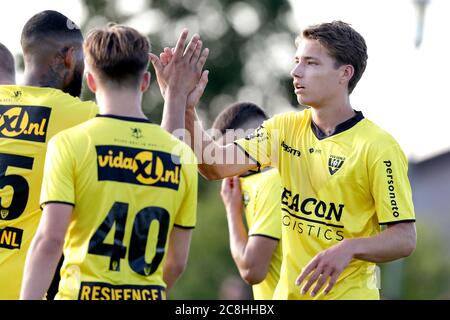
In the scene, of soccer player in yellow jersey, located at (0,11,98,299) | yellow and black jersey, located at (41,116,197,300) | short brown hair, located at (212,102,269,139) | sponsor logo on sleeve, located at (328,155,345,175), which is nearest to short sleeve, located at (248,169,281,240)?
short brown hair, located at (212,102,269,139)

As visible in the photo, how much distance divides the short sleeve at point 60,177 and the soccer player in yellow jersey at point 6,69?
74.7 inches

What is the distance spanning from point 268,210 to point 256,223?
0.15 m

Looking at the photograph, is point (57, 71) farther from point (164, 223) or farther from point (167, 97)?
point (164, 223)

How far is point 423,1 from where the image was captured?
63.2 feet

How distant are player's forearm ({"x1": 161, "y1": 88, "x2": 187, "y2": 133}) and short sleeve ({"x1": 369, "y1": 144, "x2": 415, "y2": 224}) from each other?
135cm

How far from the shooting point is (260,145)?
25.9ft

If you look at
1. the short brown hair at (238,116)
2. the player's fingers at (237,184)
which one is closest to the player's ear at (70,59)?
the player's fingers at (237,184)

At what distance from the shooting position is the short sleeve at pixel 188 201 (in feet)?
20.6

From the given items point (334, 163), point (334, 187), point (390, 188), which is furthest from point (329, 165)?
point (390, 188)

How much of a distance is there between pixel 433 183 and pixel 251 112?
47882mm

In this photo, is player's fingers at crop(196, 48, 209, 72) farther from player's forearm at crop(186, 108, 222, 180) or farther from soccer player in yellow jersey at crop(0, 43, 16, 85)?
soccer player in yellow jersey at crop(0, 43, 16, 85)

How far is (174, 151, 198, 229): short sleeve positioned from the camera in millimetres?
6270
